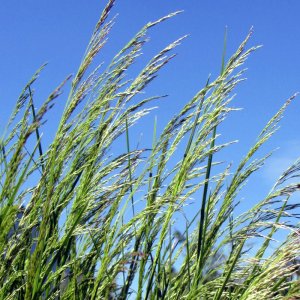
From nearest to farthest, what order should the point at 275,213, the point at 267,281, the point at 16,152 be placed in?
1. the point at 267,281
2. the point at 16,152
3. the point at 275,213

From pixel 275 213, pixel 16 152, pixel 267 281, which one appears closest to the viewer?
pixel 267 281

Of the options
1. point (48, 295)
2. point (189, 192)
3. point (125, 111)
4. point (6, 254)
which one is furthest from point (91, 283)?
point (125, 111)

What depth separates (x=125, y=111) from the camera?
2.10m

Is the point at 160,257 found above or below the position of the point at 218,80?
below

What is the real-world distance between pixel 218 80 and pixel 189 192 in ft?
1.40

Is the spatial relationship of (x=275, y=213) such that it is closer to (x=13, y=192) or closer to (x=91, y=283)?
(x=91, y=283)

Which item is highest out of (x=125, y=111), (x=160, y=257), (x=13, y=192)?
(x=125, y=111)

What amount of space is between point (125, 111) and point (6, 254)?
0.64 metres

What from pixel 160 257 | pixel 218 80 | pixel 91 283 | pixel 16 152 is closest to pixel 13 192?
pixel 16 152

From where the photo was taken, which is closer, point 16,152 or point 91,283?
point 16,152

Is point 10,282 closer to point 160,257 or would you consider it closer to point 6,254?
point 6,254

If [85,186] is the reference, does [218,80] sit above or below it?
above

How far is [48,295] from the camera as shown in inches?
79.3

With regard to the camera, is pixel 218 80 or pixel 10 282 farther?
pixel 218 80
